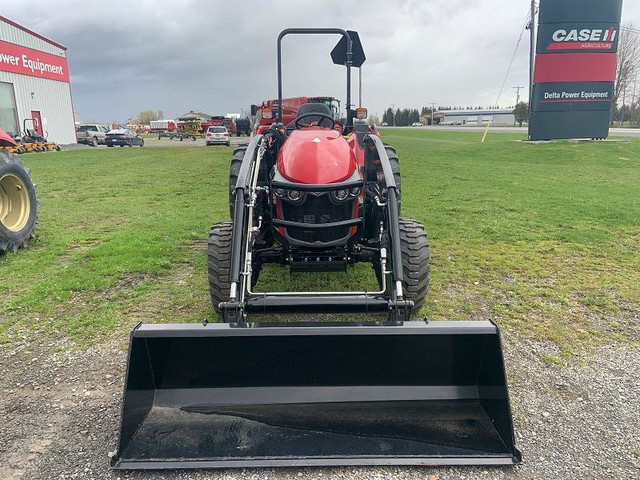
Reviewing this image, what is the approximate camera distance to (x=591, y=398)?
3076 mm

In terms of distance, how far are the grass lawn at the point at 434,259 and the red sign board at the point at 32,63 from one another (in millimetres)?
19339

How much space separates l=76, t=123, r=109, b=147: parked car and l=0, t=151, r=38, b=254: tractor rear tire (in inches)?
1137

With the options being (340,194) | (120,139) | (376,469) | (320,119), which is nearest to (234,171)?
(320,119)

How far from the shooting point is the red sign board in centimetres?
2656

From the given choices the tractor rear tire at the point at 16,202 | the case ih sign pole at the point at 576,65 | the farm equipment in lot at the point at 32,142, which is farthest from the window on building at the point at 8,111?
the case ih sign pole at the point at 576,65

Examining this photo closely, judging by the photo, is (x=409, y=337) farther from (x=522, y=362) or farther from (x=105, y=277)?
(x=105, y=277)

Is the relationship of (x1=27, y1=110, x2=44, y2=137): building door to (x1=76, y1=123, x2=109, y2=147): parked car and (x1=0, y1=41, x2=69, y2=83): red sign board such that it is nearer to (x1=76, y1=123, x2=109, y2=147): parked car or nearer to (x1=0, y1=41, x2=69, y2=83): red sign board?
(x1=0, y1=41, x2=69, y2=83): red sign board

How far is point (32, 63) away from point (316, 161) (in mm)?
31599

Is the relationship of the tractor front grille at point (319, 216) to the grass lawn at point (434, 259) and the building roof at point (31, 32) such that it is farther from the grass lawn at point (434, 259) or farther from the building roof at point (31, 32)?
the building roof at point (31, 32)

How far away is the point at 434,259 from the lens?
5.89m

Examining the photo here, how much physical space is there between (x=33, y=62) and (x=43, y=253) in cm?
2839

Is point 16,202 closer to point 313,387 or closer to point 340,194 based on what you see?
point 340,194

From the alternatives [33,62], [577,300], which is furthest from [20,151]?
[577,300]

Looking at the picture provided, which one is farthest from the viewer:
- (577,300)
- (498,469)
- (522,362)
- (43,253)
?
(43,253)
